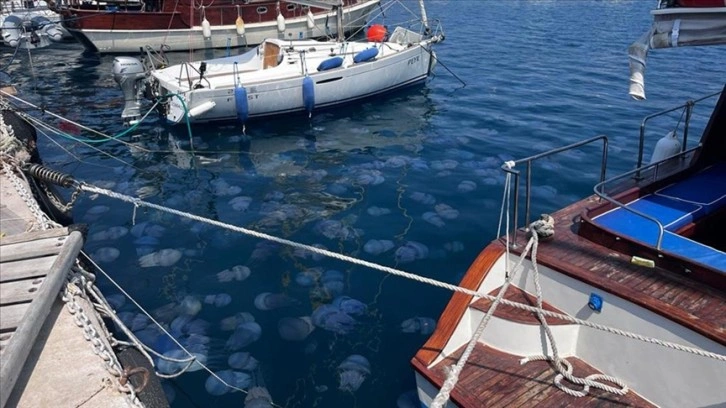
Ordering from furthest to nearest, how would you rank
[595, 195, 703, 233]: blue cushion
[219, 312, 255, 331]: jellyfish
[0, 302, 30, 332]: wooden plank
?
1. [219, 312, 255, 331]: jellyfish
2. [595, 195, 703, 233]: blue cushion
3. [0, 302, 30, 332]: wooden plank

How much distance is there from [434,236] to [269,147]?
8453 mm

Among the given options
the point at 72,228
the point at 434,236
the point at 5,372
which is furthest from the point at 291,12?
the point at 5,372

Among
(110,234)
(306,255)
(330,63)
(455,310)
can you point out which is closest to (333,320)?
(306,255)

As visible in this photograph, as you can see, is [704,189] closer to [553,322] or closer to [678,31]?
[678,31]

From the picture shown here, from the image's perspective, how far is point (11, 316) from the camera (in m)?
5.04

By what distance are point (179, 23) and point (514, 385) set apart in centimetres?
3596

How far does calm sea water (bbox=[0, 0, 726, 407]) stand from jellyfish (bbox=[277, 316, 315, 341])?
0.11m

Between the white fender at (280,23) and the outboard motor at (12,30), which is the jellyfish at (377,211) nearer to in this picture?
the white fender at (280,23)

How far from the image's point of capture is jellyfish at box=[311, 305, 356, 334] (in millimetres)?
9766

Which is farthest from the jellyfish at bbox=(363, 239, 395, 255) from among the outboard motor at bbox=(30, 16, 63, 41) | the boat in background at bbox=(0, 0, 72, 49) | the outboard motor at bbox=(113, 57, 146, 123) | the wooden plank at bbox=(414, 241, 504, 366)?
the outboard motor at bbox=(30, 16, 63, 41)

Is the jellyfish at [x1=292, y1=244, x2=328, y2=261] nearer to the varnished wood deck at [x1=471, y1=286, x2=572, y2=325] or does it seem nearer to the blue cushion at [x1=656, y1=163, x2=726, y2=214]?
the varnished wood deck at [x1=471, y1=286, x2=572, y2=325]

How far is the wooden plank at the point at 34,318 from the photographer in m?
4.36

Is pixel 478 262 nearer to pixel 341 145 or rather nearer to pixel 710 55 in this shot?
pixel 341 145

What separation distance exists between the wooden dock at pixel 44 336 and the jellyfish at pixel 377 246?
696 cm
